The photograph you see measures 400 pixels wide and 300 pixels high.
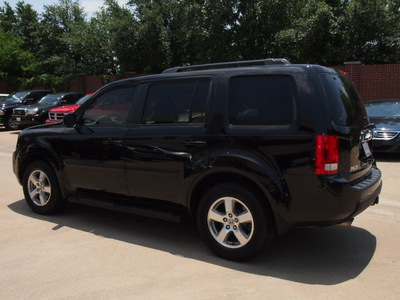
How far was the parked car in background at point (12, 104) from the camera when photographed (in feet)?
55.5

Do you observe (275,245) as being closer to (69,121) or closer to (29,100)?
(69,121)

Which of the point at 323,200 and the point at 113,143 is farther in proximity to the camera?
the point at 113,143

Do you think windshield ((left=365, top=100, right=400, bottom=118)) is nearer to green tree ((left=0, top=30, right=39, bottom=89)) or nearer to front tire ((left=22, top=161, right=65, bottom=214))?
front tire ((left=22, top=161, right=65, bottom=214))

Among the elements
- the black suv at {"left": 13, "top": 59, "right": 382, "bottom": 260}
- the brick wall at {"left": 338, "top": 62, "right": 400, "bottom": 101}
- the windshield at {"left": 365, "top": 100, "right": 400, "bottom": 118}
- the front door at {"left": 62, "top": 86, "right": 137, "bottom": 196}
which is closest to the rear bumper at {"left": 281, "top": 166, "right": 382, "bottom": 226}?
the black suv at {"left": 13, "top": 59, "right": 382, "bottom": 260}

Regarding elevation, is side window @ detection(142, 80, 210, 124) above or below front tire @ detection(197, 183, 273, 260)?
above

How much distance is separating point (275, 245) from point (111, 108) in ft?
8.17

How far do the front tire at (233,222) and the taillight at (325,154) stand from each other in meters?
0.65

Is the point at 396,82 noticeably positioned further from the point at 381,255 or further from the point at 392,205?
the point at 381,255

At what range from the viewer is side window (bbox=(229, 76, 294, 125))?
11.3 feet

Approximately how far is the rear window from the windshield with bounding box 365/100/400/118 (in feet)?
21.8

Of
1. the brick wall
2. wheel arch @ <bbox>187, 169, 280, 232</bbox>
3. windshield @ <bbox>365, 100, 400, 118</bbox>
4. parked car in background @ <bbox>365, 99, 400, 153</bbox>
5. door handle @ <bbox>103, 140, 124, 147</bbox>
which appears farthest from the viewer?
the brick wall

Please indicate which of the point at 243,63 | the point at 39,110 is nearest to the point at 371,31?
the point at 39,110

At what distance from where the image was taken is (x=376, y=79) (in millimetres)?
15922

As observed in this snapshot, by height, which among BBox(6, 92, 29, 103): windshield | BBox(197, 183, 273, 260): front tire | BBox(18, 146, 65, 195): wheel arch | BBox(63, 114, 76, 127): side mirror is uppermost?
BBox(6, 92, 29, 103): windshield
